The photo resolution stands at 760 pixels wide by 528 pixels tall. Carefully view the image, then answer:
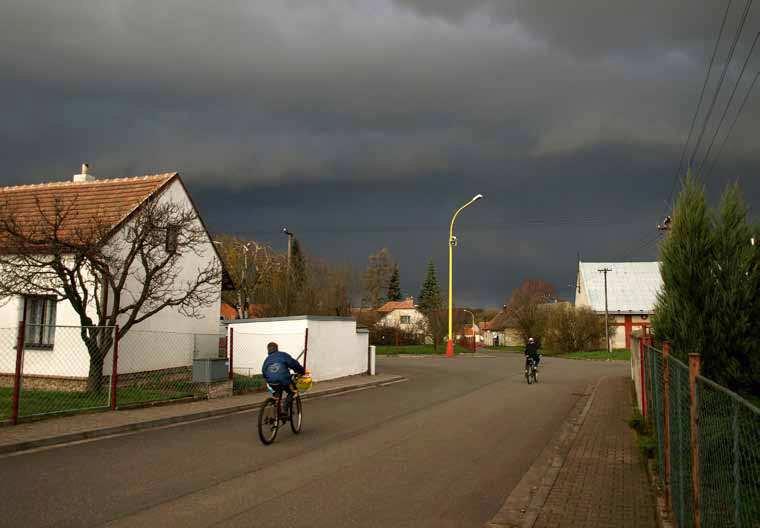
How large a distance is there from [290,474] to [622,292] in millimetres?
65578

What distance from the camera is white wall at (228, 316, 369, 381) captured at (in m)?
22.6

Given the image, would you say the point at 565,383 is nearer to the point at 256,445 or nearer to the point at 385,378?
the point at 385,378

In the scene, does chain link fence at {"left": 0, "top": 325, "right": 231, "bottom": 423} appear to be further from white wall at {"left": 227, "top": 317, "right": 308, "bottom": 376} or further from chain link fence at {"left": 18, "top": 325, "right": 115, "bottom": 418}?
white wall at {"left": 227, "top": 317, "right": 308, "bottom": 376}

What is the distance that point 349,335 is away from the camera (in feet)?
83.5

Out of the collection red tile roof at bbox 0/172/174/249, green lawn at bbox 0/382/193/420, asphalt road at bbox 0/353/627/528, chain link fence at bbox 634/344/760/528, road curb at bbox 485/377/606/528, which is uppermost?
red tile roof at bbox 0/172/174/249

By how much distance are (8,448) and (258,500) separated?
4799 millimetres

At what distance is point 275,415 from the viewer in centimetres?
1112

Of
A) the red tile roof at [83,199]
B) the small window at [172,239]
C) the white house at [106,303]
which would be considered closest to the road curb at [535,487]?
the small window at [172,239]

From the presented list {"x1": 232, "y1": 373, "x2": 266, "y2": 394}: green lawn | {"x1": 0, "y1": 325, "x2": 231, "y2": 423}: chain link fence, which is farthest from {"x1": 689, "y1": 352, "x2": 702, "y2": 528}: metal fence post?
{"x1": 232, "y1": 373, "x2": 266, "y2": 394}: green lawn

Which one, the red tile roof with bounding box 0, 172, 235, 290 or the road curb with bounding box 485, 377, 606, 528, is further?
the red tile roof with bounding box 0, 172, 235, 290

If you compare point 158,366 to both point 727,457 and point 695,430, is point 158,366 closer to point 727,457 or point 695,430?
point 695,430

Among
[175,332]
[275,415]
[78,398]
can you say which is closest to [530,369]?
[175,332]

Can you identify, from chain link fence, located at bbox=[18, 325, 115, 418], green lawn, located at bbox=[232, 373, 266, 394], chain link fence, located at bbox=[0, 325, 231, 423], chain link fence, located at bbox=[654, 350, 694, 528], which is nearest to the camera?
chain link fence, located at bbox=[654, 350, 694, 528]

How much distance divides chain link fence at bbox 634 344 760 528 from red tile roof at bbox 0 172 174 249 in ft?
53.1
